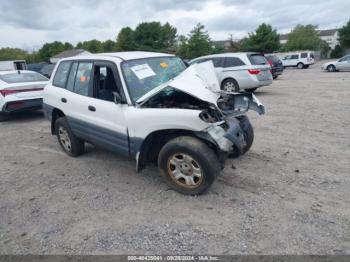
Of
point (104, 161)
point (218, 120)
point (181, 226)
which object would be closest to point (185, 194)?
point (181, 226)

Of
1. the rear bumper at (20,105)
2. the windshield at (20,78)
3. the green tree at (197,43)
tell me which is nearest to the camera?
the rear bumper at (20,105)

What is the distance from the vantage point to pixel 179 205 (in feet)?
11.8

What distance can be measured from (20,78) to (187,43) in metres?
37.0

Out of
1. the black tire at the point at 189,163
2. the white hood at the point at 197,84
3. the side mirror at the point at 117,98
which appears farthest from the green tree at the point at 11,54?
the black tire at the point at 189,163

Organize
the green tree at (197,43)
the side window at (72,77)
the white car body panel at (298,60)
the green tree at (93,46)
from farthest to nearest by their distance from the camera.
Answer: the green tree at (93,46) < the green tree at (197,43) < the white car body panel at (298,60) < the side window at (72,77)

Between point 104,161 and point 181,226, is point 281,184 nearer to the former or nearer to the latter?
point 181,226

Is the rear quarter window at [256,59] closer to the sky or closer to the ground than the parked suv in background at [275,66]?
closer to the sky

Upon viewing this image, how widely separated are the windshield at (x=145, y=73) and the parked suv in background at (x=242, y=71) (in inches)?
260

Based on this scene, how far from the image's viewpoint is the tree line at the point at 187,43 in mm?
43250

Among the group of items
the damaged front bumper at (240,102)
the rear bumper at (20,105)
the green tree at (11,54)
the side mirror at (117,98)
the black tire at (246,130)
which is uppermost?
the green tree at (11,54)

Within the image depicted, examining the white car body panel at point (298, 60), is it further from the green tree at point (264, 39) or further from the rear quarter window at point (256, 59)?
the rear quarter window at point (256, 59)

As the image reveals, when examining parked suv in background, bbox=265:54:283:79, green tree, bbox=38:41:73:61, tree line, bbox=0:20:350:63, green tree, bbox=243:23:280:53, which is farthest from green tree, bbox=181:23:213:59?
green tree, bbox=38:41:73:61

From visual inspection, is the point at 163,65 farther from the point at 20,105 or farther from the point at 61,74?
the point at 20,105

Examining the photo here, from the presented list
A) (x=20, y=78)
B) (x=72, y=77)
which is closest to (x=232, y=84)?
(x=20, y=78)
